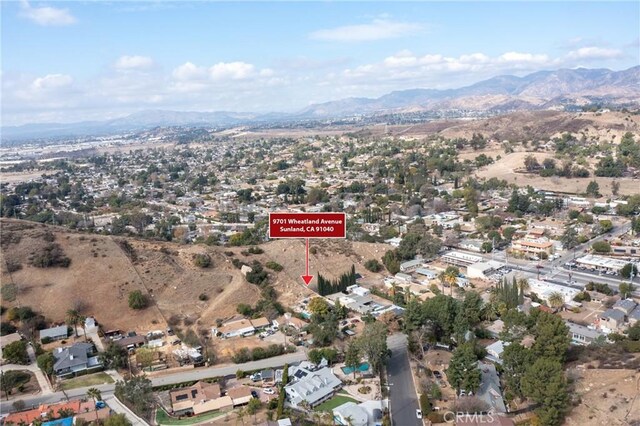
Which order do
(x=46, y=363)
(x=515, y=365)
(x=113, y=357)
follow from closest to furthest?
(x=515, y=365) → (x=46, y=363) → (x=113, y=357)

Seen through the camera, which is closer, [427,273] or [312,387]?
[312,387]

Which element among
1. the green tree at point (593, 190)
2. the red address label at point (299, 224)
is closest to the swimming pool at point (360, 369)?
the red address label at point (299, 224)

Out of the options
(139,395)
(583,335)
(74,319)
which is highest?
(74,319)

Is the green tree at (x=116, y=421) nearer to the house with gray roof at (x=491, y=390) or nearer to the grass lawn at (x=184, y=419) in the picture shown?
the grass lawn at (x=184, y=419)

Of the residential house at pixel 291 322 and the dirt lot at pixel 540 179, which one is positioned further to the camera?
the dirt lot at pixel 540 179

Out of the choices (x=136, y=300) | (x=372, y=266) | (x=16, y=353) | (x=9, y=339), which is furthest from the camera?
(x=372, y=266)

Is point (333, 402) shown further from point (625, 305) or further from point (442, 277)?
point (625, 305)

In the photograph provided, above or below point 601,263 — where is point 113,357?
above

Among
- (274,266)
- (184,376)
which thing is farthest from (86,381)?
(274,266)
